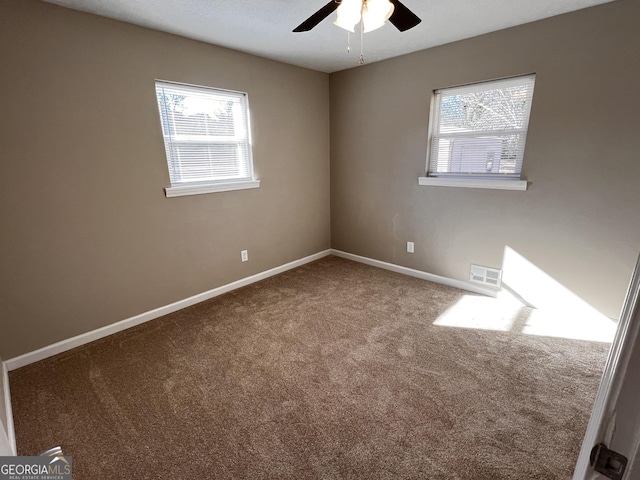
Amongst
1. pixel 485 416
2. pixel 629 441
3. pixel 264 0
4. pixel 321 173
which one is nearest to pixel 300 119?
pixel 321 173

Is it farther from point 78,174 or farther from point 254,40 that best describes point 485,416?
point 254,40

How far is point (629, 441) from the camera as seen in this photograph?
1.49 ft

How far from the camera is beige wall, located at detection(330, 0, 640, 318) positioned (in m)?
2.18

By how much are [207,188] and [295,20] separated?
1614 mm

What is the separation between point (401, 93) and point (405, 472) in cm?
329

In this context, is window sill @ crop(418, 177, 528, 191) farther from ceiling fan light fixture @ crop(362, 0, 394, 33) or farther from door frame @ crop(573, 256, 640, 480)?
door frame @ crop(573, 256, 640, 480)

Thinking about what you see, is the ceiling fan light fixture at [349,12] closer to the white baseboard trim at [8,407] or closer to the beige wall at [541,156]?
the beige wall at [541,156]

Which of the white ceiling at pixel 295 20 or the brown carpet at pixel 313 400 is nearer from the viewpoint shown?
the brown carpet at pixel 313 400

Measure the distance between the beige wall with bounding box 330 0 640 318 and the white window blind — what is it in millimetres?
104

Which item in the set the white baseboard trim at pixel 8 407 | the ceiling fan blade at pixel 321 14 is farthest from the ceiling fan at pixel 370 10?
the white baseboard trim at pixel 8 407

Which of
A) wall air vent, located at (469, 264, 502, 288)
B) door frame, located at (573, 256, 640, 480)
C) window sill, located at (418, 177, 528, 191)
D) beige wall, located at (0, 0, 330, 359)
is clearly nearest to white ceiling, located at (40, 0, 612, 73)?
beige wall, located at (0, 0, 330, 359)

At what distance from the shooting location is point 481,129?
2.85 metres

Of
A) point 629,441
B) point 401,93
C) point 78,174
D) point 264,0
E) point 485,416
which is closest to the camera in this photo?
point 629,441

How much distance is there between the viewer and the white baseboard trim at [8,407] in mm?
1513
